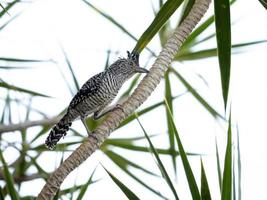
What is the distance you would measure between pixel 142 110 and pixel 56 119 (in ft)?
2.94

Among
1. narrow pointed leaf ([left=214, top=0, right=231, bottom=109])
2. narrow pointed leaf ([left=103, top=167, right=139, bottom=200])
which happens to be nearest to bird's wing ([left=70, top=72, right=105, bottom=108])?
narrow pointed leaf ([left=214, top=0, right=231, bottom=109])

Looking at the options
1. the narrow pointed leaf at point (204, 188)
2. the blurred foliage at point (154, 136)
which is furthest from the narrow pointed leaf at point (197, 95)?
the narrow pointed leaf at point (204, 188)

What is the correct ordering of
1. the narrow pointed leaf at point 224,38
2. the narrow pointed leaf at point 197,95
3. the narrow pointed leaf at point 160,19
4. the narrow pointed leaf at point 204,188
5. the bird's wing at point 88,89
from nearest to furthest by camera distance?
the narrow pointed leaf at point 204,188, the narrow pointed leaf at point 224,38, the narrow pointed leaf at point 160,19, the bird's wing at point 88,89, the narrow pointed leaf at point 197,95

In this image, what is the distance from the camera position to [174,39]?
3736 millimetres

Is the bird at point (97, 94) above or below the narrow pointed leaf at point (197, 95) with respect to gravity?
below

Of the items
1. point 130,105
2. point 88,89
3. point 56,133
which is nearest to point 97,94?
point 88,89

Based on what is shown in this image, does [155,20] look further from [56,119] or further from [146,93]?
[56,119]

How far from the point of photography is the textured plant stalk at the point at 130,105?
3084mm

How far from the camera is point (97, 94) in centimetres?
474

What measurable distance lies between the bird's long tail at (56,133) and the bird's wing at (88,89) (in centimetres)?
31

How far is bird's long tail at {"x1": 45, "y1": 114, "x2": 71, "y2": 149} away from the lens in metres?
4.41

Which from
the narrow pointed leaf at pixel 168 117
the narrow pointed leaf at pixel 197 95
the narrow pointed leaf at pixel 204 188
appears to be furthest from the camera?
the narrow pointed leaf at pixel 197 95

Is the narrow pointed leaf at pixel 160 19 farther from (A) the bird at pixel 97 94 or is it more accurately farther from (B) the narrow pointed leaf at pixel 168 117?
(B) the narrow pointed leaf at pixel 168 117

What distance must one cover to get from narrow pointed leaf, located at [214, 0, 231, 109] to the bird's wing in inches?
67.9
